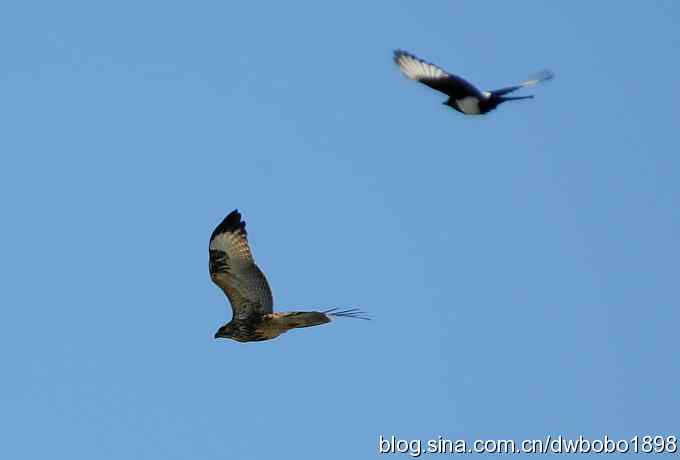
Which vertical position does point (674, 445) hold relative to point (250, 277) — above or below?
below

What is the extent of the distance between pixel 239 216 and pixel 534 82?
13.3 ft

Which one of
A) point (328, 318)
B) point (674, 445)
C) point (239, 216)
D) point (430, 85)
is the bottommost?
point (674, 445)

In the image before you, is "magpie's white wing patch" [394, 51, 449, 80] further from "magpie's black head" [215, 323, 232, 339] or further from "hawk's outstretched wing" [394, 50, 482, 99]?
"magpie's black head" [215, 323, 232, 339]

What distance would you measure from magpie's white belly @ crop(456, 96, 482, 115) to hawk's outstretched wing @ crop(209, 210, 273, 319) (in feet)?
10.3

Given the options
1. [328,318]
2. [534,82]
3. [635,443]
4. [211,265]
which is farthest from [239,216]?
[635,443]

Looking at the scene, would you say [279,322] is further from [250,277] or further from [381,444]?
[381,444]

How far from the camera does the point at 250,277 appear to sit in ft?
70.6

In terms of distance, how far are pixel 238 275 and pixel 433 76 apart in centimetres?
344

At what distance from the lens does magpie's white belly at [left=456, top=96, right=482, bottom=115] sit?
69.2 ft

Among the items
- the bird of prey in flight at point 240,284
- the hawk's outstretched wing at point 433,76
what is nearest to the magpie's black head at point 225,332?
the bird of prey in flight at point 240,284

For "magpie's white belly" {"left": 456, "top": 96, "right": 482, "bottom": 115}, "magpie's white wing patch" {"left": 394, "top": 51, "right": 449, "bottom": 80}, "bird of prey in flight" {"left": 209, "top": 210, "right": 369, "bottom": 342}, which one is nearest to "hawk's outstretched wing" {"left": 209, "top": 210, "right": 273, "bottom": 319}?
"bird of prey in flight" {"left": 209, "top": 210, "right": 369, "bottom": 342}

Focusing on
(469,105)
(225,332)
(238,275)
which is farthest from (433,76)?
(225,332)

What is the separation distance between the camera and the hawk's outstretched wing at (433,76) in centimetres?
2122

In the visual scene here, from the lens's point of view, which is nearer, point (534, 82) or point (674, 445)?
point (534, 82)
